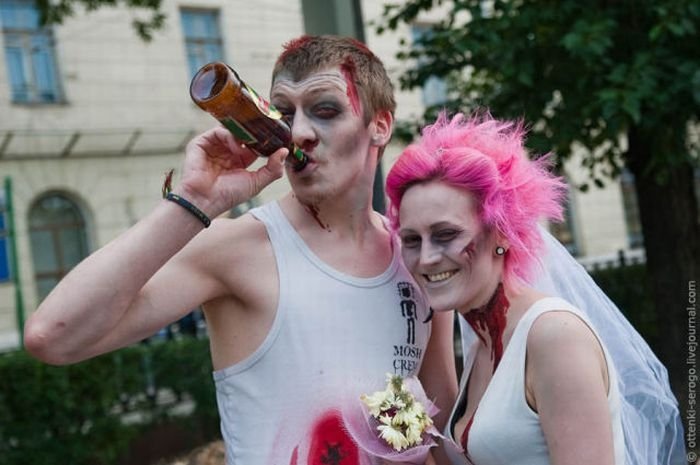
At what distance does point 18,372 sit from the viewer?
6215mm

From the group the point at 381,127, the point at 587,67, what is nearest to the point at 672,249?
the point at 587,67

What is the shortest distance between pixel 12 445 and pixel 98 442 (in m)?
0.63

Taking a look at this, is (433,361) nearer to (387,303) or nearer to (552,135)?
(387,303)

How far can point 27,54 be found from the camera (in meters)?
16.2

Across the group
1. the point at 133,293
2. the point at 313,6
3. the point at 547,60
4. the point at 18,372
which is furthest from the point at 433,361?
the point at 18,372

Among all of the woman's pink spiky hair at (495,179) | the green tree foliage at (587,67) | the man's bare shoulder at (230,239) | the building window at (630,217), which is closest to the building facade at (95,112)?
the building window at (630,217)

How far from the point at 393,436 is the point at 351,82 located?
2.80ft

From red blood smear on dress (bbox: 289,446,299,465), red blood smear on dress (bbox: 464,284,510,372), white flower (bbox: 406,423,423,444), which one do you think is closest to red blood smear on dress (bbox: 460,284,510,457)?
red blood smear on dress (bbox: 464,284,510,372)

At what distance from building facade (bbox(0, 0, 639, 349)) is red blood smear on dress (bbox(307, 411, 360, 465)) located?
1401 centimetres

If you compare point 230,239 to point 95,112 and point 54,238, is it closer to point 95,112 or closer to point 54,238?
point 54,238

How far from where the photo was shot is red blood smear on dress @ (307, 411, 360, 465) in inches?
75.1

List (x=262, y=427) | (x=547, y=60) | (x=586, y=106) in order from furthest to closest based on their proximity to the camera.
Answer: (x=547, y=60) < (x=586, y=106) < (x=262, y=427)

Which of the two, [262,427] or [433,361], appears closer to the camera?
[262,427]

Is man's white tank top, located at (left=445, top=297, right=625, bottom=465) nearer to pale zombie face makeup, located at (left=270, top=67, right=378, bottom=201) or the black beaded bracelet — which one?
pale zombie face makeup, located at (left=270, top=67, right=378, bottom=201)
